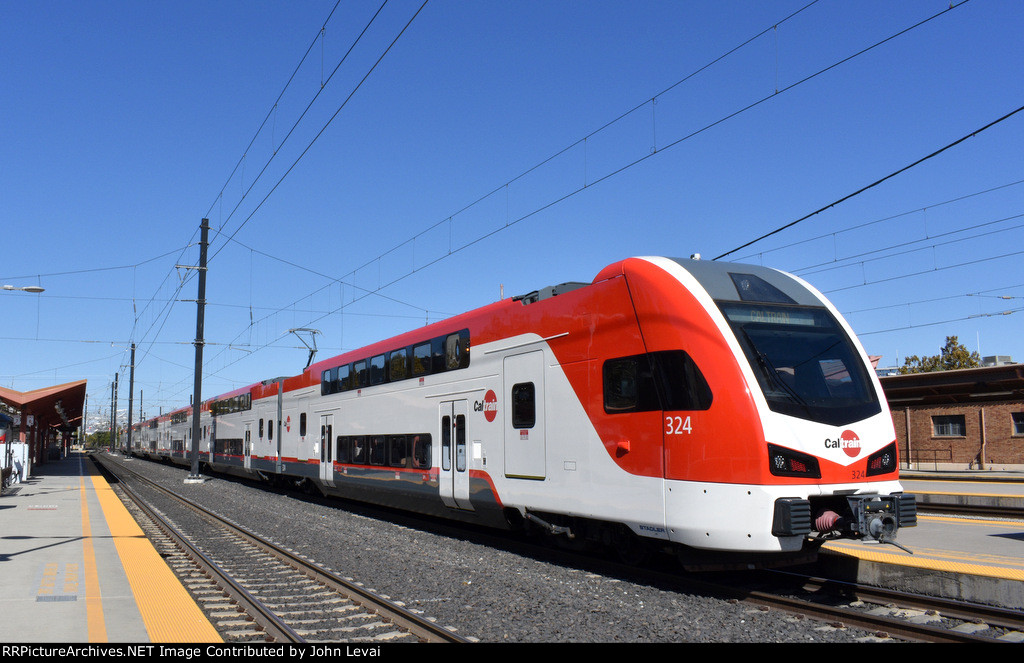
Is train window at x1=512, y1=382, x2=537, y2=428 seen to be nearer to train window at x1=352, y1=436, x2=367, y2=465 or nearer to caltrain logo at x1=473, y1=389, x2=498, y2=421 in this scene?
caltrain logo at x1=473, y1=389, x2=498, y2=421

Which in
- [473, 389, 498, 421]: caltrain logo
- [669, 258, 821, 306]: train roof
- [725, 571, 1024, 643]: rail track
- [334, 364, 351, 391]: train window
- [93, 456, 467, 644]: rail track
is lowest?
[93, 456, 467, 644]: rail track

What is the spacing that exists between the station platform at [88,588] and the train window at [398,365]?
16.7 feet

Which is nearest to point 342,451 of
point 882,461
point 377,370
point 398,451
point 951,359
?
point 377,370

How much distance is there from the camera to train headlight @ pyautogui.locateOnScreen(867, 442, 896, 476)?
26.4 ft

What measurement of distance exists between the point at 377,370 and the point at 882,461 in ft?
34.4

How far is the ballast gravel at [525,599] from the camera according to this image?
6531mm

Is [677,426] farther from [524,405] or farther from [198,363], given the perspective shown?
[198,363]

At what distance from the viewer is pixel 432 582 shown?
8.98m

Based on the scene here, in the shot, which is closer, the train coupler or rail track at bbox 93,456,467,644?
rail track at bbox 93,456,467,644

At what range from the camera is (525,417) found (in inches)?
428

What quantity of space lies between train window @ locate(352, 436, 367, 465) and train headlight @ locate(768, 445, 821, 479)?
1083 cm

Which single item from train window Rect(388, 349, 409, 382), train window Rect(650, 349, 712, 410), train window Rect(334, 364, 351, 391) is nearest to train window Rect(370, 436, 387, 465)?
train window Rect(388, 349, 409, 382)

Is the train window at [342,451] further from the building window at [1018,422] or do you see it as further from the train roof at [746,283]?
the building window at [1018,422]
